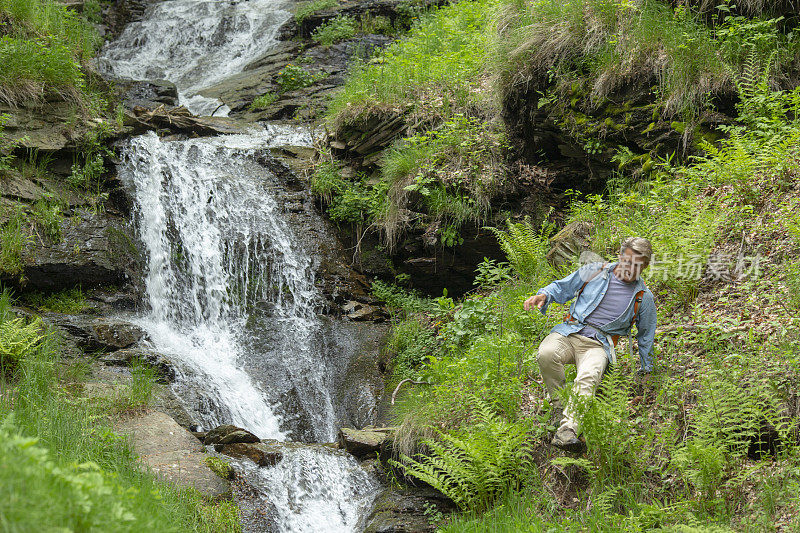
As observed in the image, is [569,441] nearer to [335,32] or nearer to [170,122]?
[170,122]

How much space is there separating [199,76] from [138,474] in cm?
1414

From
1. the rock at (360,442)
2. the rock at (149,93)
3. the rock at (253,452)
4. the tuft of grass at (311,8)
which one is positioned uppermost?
the tuft of grass at (311,8)

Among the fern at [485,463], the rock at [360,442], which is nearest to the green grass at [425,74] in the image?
the rock at [360,442]

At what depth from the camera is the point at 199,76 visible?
641 inches

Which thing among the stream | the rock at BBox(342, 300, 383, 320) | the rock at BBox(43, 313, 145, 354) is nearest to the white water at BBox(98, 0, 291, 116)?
the stream

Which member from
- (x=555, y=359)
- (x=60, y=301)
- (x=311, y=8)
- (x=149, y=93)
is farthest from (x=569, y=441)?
(x=311, y=8)

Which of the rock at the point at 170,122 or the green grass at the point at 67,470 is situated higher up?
the rock at the point at 170,122

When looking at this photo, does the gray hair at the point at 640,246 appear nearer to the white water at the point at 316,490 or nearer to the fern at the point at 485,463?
the fern at the point at 485,463

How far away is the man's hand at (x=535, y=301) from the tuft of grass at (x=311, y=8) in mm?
15072

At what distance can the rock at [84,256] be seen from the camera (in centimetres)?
805

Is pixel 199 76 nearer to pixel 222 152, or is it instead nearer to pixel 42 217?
pixel 222 152

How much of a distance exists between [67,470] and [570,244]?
6.17 metres

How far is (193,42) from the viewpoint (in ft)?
58.6

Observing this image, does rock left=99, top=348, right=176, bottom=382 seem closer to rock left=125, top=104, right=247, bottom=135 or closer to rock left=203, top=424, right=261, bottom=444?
rock left=203, top=424, right=261, bottom=444
